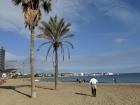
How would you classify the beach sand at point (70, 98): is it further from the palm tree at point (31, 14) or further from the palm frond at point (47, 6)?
the palm frond at point (47, 6)

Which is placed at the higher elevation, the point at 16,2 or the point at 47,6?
the point at 16,2

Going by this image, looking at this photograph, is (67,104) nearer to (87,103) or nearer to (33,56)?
(87,103)

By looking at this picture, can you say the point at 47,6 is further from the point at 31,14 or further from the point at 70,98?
the point at 70,98

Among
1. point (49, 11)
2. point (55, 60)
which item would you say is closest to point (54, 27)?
point (55, 60)

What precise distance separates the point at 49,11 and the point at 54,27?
8.00 metres

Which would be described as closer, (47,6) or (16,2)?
(16,2)

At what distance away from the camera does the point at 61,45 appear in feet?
125

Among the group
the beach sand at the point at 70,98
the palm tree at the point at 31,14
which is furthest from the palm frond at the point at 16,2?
the beach sand at the point at 70,98

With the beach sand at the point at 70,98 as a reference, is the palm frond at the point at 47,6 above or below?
above

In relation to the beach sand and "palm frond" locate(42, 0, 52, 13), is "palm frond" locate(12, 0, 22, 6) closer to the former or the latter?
"palm frond" locate(42, 0, 52, 13)

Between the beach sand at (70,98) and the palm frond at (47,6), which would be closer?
the beach sand at (70,98)

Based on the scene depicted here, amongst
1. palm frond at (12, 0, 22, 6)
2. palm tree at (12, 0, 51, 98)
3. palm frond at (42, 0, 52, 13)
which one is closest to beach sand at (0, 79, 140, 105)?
palm tree at (12, 0, 51, 98)

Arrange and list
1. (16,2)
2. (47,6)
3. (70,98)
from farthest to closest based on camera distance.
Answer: (47,6) → (16,2) → (70,98)

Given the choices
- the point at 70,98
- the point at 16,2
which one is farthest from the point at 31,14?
the point at 70,98
